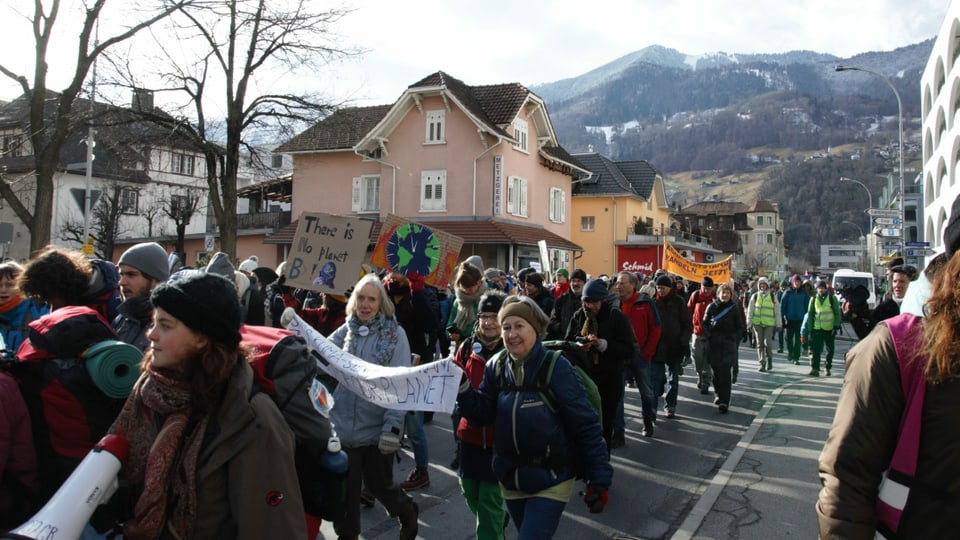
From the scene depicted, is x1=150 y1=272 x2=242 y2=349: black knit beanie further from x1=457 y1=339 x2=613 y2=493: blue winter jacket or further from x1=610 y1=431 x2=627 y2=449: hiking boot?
x1=610 y1=431 x2=627 y2=449: hiking boot

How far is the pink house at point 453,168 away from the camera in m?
29.5

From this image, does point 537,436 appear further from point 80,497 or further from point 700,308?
point 700,308

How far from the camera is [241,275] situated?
636cm

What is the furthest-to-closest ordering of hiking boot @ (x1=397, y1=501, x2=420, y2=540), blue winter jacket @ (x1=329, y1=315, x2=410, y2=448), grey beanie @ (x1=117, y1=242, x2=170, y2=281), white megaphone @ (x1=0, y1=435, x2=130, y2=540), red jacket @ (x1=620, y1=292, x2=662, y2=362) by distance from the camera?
red jacket @ (x1=620, y1=292, x2=662, y2=362) → hiking boot @ (x1=397, y1=501, x2=420, y2=540) → blue winter jacket @ (x1=329, y1=315, x2=410, y2=448) → grey beanie @ (x1=117, y1=242, x2=170, y2=281) → white megaphone @ (x1=0, y1=435, x2=130, y2=540)

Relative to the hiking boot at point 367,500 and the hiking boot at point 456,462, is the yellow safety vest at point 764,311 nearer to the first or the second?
the hiking boot at point 456,462

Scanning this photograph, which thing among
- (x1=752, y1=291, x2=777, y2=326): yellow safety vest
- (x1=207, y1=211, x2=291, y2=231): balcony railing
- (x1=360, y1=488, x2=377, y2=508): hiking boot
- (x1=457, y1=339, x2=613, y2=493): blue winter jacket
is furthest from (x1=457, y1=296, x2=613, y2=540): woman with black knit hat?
(x1=207, y1=211, x2=291, y2=231): balcony railing

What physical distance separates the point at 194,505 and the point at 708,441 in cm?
755

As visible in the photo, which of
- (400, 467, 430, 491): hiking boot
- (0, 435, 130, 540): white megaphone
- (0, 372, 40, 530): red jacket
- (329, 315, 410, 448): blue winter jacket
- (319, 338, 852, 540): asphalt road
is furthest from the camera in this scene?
(400, 467, 430, 491): hiking boot

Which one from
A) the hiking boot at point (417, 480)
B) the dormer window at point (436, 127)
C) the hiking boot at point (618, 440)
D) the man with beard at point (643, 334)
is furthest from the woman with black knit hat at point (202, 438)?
the dormer window at point (436, 127)

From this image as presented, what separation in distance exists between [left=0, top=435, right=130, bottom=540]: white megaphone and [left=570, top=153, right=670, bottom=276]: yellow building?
132 ft

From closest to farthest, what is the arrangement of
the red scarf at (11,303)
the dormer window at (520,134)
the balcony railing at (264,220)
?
the red scarf at (11,303)
the dormer window at (520,134)
the balcony railing at (264,220)

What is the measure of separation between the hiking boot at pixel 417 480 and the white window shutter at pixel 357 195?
26.7 metres

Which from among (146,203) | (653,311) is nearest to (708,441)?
(653,311)

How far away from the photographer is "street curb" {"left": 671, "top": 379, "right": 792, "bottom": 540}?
5.43 meters
